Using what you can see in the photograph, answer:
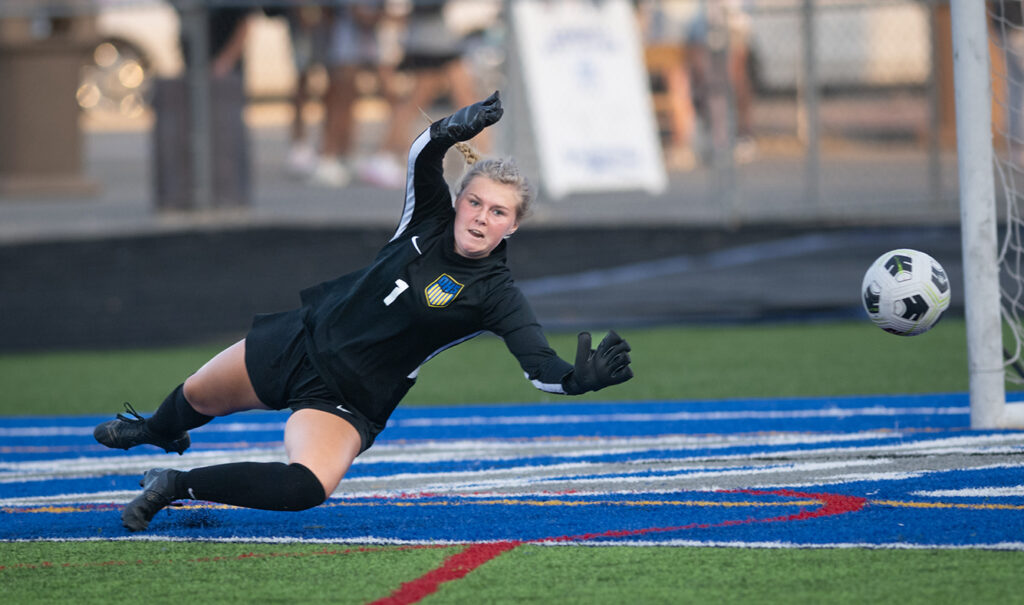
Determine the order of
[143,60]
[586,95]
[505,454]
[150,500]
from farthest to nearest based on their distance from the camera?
[143,60], [586,95], [505,454], [150,500]

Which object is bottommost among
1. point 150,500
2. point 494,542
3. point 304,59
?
point 494,542

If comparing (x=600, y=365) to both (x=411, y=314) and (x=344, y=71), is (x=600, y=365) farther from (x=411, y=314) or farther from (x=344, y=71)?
(x=344, y=71)

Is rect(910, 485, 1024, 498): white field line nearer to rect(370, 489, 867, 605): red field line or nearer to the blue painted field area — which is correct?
the blue painted field area

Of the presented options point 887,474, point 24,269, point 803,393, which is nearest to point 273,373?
point 887,474

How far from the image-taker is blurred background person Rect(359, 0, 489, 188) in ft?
52.2

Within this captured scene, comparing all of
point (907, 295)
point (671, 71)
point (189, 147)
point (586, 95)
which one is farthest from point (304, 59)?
point (907, 295)

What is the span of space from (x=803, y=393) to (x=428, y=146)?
368 centimetres

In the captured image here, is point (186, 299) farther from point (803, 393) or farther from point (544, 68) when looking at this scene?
point (803, 393)

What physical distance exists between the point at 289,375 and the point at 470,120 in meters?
1.15

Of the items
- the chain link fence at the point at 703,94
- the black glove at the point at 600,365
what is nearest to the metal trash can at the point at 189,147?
the chain link fence at the point at 703,94

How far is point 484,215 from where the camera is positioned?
527cm

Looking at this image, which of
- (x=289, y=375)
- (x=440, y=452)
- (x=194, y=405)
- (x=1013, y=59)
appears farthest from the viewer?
(x=1013, y=59)

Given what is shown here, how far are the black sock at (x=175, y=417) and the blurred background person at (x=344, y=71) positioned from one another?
408 inches

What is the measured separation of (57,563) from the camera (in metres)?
4.87
